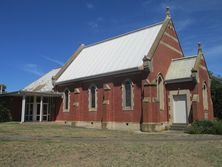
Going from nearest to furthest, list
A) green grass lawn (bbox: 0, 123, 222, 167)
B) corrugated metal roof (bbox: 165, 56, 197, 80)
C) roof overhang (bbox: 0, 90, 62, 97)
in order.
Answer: green grass lawn (bbox: 0, 123, 222, 167), corrugated metal roof (bbox: 165, 56, 197, 80), roof overhang (bbox: 0, 90, 62, 97)

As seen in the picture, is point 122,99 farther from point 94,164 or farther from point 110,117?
point 94,164

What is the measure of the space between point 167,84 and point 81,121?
11.6 metres

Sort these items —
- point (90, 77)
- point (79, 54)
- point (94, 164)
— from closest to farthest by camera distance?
point (94, 164), point (90, 77), point (79, 54)

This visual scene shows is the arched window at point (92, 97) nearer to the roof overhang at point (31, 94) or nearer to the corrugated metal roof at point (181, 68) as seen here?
the roof overhang at point (31, 94)

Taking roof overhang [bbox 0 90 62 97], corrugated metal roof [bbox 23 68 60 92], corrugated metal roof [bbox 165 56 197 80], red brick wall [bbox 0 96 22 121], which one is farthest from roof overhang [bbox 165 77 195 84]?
red brick wall [bbox 0 96 22 121]

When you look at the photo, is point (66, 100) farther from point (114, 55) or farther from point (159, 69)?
point (159, 69)

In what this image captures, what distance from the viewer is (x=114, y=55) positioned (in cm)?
3228

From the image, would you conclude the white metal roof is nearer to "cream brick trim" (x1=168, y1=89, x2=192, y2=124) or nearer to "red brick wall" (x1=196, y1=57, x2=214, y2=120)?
"cream brick trim" (x1=168, y1=89, x2=192, y2=124)

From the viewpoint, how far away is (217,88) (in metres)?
37.1

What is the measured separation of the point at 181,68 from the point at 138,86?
222 inches

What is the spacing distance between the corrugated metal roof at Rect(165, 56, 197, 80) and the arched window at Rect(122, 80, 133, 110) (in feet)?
14.2

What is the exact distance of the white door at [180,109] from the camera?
2727 cm

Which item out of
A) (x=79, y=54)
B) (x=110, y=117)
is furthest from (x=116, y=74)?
(x=79, y=54)

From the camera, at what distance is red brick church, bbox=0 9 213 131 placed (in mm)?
26328
